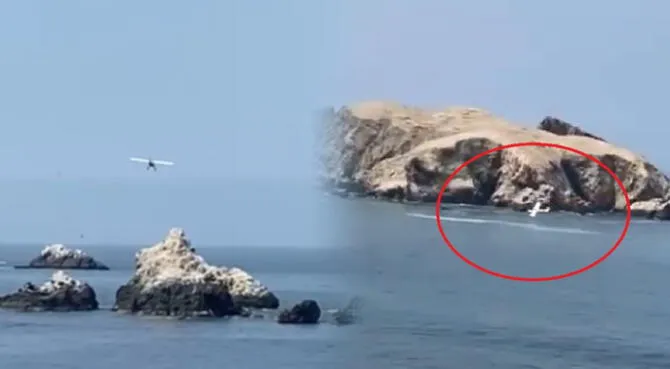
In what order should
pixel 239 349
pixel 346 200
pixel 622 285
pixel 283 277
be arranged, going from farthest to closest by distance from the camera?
pixel 283 277 < pixel 239 349 < pixel 622 285 < pixel 346 200

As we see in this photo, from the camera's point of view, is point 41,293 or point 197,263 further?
point 41,293

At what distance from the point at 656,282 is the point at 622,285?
28 centimetres

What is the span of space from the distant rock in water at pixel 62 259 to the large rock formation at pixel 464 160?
1593 cm

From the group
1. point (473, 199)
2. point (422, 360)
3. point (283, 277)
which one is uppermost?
point (473, 199)

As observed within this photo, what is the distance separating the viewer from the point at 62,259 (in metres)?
22.3

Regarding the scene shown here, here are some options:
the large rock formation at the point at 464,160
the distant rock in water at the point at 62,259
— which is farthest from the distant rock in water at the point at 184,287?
the distant rock in water at the point at 62,259

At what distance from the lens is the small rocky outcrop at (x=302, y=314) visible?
37.9 ft

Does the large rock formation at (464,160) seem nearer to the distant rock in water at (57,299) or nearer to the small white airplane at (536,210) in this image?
the small white airplane at (536,210)

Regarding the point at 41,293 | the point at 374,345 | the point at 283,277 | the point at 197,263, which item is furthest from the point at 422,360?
the point at 283,277

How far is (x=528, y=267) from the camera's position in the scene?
18.9 ft

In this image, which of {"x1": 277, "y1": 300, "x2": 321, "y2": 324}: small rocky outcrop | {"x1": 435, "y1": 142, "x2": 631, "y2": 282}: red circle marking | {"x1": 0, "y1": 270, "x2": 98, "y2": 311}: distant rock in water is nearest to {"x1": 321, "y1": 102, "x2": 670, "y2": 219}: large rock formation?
{"x1": 435, "y1": 142, "x2": 631, "y2": 282}: red circle marking

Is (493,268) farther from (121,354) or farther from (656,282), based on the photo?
(121,354)

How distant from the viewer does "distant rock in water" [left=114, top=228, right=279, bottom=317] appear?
1342cm

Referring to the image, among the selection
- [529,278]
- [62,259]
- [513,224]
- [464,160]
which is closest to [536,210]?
[529,278]
